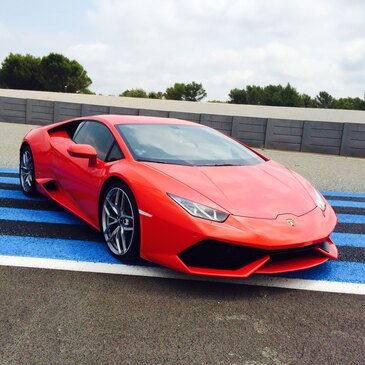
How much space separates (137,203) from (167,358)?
122 centimetres

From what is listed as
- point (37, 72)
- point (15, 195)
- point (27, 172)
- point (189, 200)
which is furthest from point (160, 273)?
point (37, 72)

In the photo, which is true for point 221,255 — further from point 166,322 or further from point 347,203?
point 347,203

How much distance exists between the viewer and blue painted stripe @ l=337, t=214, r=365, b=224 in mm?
5123

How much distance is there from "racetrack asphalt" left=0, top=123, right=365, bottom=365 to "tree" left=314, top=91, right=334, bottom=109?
84634mm

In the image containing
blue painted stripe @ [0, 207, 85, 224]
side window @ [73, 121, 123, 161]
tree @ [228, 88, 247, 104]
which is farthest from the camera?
tree @ [228, 88, 247, 104]

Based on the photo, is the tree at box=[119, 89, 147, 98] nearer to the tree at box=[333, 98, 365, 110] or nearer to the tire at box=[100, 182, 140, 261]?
the tree at box=[333, 98, 365, 110]

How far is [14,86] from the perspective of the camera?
214 ft

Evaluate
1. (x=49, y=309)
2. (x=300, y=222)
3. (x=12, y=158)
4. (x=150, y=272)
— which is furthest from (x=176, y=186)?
(x=12, y=158)

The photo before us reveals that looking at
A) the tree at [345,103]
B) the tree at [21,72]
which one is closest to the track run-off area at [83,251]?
the tree at [21,72]

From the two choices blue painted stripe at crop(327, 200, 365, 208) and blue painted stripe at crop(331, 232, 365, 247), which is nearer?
blue painted stripe at crop(331, 232, 365, 247)

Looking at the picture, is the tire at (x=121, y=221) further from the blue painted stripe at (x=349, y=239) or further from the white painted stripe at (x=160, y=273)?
the blue painted stripe at (x=349, y=239)

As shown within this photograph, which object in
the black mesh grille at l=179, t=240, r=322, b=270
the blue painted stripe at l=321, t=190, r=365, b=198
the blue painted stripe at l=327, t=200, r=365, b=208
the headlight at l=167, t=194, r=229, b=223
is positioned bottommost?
the blue painted stripe at l=327, t=200, r=365, b=208

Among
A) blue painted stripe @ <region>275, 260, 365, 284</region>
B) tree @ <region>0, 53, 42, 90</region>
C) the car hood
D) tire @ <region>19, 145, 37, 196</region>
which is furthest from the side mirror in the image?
tree @ <region>0, 53, 42, 90</region>

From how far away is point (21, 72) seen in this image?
64375mm
